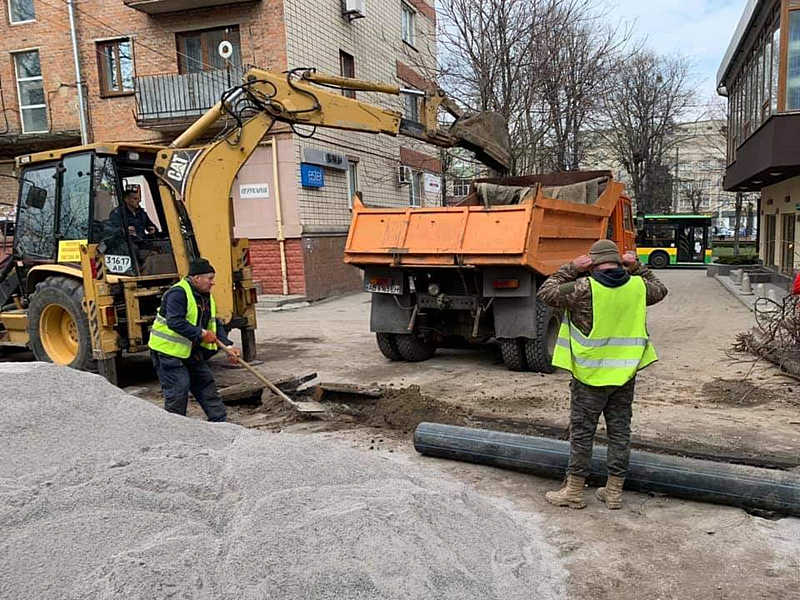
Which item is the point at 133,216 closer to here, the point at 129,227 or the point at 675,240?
the point at 129,227

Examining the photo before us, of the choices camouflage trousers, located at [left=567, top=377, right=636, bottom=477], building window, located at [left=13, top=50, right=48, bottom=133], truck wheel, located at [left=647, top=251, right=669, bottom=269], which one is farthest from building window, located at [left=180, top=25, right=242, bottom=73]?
truck wheel, located at [left=647, top=251, right=669, bottom=269]

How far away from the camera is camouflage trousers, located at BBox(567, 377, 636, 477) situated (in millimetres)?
4102

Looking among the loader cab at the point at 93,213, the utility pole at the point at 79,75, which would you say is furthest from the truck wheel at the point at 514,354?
the utility pole at the point at 79,75

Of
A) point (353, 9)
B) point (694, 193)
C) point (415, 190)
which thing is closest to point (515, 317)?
point (353, 9)

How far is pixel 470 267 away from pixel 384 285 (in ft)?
4.23

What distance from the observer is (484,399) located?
22.3 ft

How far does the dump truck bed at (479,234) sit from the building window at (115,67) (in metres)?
11.4

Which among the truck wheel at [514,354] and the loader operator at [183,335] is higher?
the loader operator at [183,335]

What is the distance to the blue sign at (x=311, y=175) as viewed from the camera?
1576cm

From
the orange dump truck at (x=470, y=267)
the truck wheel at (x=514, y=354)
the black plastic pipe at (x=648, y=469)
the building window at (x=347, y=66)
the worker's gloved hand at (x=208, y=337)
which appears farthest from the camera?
the building window at (x=347, y=66)

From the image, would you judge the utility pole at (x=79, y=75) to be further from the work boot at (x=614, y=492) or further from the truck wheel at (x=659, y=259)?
the truck wheel at (x=659, y=259)

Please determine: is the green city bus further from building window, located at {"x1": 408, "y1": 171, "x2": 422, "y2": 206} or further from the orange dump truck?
the orange dump truck

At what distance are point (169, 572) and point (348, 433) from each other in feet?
9.85

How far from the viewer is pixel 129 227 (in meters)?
7.62
